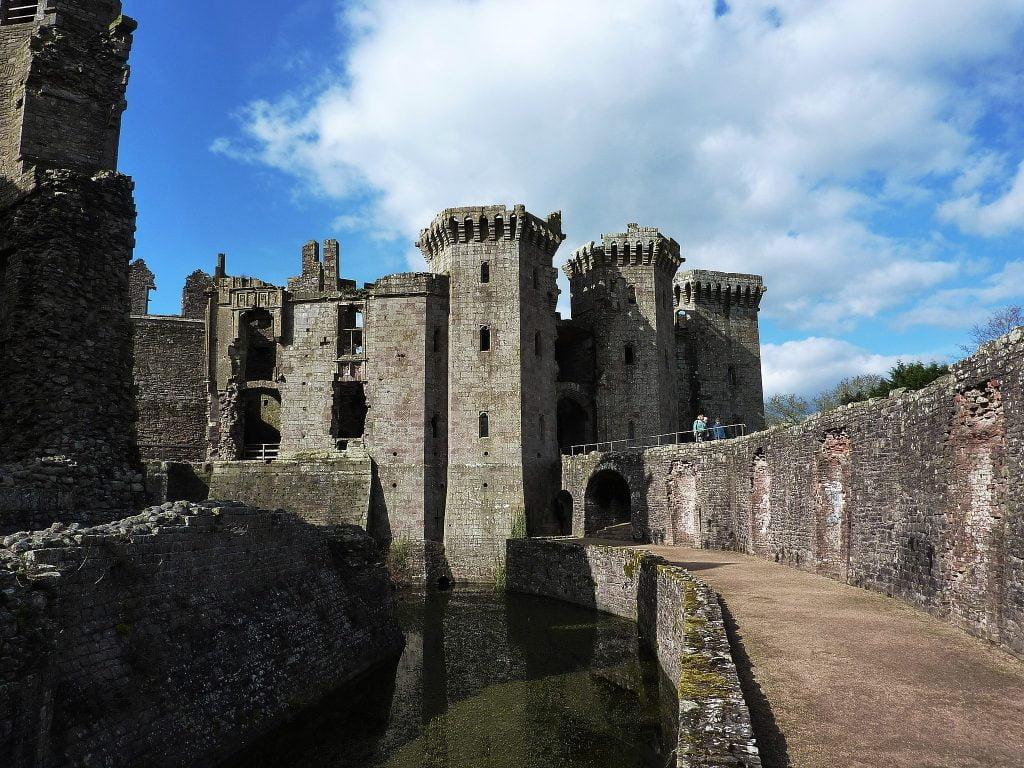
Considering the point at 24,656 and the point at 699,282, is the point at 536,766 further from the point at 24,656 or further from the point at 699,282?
the point at 699,282

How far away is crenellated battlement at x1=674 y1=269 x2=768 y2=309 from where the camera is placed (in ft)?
134

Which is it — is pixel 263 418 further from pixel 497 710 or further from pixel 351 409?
pixel 497 710

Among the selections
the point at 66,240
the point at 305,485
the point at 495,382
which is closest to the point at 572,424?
the point at 495,382

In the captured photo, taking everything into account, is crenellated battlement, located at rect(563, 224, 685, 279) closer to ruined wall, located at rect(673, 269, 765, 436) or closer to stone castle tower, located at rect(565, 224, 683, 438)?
stone castle tower, located at rect(565, 224, 683, 438)

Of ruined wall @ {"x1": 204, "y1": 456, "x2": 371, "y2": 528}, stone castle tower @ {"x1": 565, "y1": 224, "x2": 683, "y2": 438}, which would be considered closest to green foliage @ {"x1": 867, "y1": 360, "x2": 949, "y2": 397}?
stone castle tower @ {"x1": 565, "y1": 224, "x2": 683, "y2": 438}

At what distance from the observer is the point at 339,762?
970 centimetres

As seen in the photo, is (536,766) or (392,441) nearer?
(536,766)

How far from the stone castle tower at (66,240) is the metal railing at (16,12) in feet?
0.07

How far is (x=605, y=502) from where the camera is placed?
29.2 meters

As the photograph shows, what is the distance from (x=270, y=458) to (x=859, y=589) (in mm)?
Result: 23001

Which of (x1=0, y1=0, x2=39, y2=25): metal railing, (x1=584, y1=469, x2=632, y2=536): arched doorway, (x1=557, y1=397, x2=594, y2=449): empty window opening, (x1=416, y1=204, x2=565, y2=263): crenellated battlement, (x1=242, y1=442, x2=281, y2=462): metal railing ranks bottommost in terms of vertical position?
(x1=584, y1=469, x2=632, y2=536): arched doorway

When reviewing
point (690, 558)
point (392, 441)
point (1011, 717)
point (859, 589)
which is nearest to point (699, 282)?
point (392, 441)

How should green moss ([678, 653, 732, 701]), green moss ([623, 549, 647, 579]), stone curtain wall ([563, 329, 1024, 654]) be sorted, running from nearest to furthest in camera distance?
1. green moss ([678, 653, 732, 701])
2. stone curtain wall ([563, 329, 1024, 654])
3. green moss ([623, 549, 647, 579])

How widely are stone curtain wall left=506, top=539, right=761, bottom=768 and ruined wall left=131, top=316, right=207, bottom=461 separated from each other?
1633 cm
